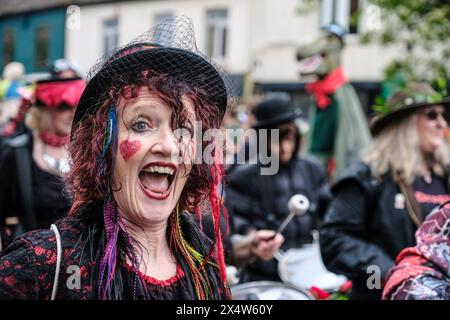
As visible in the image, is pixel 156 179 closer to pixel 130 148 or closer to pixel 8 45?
pixel 130 148

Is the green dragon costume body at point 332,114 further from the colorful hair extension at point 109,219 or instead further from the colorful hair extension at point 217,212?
the colorful hair extension at point 109,219

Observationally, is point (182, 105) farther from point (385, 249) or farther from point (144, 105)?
point (385, 249)

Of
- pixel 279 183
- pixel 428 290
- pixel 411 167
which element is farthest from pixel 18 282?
pixel 279 183

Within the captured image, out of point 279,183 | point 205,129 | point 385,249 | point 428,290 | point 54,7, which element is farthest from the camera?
point 54,7

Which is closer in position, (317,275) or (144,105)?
(144,105)

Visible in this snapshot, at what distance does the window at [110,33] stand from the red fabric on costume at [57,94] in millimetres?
18517

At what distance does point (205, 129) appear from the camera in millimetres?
2141

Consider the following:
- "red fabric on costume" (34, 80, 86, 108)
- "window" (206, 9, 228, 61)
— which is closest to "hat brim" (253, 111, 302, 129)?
"red fabric on costume" (34, 80, 86, 108)

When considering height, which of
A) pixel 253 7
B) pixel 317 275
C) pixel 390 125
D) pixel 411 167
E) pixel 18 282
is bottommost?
pixel 317 275

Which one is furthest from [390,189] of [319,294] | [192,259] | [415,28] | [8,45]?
[8,45]

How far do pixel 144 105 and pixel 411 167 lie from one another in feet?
7.66

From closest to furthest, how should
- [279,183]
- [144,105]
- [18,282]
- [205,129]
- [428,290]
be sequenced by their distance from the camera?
[18,282], [144,105], [205,129], [428,290], [279,183]

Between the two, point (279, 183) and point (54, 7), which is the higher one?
point (54, 7)

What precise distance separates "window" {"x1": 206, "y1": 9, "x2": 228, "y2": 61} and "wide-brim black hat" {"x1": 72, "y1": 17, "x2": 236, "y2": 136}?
60.0 feet
